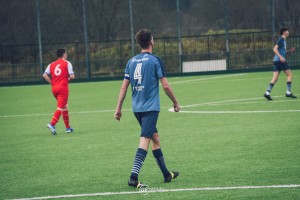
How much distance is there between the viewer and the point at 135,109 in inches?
335

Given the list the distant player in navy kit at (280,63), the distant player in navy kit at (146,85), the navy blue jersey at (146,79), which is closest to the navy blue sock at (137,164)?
the distant player in navy kit at (146,85)

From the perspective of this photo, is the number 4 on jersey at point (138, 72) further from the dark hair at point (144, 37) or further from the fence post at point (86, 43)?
the fence post at point (86, 43)

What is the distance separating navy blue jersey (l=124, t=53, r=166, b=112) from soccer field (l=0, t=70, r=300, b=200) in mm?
1092

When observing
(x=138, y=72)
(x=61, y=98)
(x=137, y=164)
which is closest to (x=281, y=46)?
(x=61, y=98)

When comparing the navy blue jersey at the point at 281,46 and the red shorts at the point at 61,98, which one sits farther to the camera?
the navy blue jersey at the point at 281,46

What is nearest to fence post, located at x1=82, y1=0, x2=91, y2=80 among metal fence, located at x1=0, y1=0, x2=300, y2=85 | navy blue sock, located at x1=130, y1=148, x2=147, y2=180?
metal fence, located at x1=0, y1=0, x2=300, y2=85

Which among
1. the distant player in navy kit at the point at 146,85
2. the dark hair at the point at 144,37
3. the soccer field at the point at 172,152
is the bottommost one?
the soccer field at the point at 172,152

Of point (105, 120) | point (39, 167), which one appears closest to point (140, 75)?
point (39, 167)

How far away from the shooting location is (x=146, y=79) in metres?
8.41

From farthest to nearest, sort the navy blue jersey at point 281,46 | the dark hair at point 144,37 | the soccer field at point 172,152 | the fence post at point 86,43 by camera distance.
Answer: the fence post at point 86,43 → the navy blue jersey at point 281,46 → the dark hair at point 144,37 → the soccer field at point 172,152

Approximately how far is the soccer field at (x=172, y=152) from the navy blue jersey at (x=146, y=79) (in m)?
1.09

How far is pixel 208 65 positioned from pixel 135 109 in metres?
29.3

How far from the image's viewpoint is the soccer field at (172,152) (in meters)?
8.13

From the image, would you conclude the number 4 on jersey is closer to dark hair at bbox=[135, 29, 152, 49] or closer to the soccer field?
dark hair at bbox=[135, 29, 152, 49]
